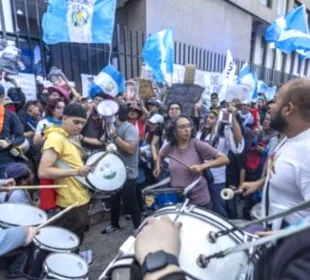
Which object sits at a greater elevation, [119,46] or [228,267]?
[119,46]

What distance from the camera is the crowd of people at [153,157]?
1749 mm

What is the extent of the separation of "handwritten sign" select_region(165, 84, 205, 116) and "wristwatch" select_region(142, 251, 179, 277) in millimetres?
4471

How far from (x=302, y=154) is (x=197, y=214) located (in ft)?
2.34

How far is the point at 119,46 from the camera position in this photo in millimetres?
8086

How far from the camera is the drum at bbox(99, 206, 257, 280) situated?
1.18 meters

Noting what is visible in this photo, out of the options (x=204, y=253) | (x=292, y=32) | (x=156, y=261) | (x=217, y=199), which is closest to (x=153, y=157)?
(x=217, y=199)

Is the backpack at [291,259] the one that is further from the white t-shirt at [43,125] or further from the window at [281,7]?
the window at [281,7]

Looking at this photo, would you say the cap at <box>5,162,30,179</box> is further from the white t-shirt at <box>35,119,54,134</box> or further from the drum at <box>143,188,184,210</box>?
the drum at <box>143,188,184,210</box>

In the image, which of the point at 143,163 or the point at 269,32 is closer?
the point at 143,163

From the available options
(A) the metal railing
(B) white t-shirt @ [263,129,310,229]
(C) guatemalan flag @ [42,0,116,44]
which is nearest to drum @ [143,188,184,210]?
(B) white t-shirt @ [263,129,310,229]

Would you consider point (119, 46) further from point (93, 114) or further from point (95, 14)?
point (93, 114)

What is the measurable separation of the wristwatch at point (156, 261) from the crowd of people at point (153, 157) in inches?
0.4

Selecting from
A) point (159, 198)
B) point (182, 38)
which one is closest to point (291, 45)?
point (182, 38)

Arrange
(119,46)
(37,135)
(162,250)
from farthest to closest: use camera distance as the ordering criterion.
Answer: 1. (119,46)
2. (37,135)
3. (162,250)
